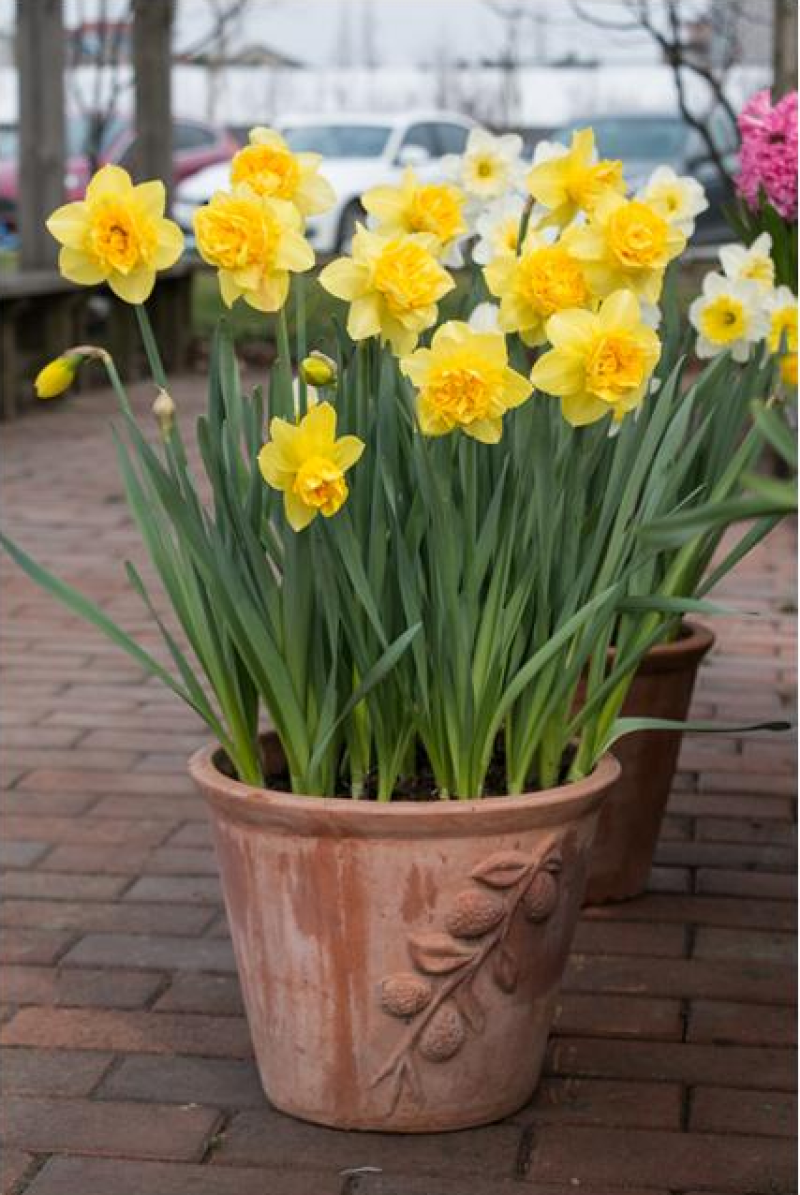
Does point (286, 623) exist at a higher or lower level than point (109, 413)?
higher

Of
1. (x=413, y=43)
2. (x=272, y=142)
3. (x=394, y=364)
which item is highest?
(x=272, y=142)

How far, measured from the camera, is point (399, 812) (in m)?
2.42

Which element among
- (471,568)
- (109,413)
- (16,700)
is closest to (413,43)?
(109,413)

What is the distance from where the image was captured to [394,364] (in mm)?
2480

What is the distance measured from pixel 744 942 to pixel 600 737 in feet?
2.48

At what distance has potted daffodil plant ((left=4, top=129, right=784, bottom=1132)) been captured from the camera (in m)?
2.37

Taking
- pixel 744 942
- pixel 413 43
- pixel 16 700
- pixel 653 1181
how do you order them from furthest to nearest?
pixel 413 43 < pixel 16 700 < pixel 744 942 < pixel 653 1181

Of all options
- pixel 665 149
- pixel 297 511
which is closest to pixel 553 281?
pixel 297 511

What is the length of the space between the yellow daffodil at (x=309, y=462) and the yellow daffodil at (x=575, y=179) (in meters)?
0.48

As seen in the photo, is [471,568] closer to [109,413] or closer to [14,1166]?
[14,1166]

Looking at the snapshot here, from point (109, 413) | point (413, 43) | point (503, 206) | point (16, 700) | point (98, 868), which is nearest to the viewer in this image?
point (503, 206)

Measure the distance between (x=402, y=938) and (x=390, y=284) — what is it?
0.78m

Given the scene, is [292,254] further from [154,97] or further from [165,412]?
[154,97]

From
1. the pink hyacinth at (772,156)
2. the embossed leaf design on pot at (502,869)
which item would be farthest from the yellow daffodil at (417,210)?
the pink hyacinth at (772,156)
